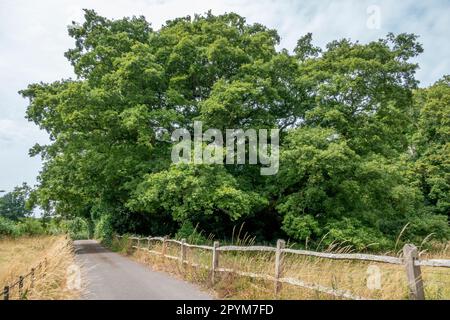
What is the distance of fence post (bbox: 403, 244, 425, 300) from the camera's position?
5.68 metres

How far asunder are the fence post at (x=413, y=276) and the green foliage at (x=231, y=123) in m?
13.2

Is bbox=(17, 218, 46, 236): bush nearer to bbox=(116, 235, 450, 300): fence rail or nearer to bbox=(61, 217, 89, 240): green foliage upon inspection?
bbox=(116, 235, 450, 300): fence rail

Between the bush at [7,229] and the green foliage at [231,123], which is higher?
the green foliage at [231,123]

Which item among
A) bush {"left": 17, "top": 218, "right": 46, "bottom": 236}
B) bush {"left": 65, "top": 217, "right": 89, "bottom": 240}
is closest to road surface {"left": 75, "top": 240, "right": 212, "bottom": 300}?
bush {"left": 17, "top": 218, "right": 46, "bottom": 236}

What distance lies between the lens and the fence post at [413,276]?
5684 mm

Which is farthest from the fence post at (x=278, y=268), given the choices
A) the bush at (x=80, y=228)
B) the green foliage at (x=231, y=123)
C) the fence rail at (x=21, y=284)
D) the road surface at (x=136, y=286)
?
the bush at (x=80, y=228)

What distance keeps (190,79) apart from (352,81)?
9.35m

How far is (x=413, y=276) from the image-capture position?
5.68 m

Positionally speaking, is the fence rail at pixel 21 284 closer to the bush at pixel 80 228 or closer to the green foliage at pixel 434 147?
the green foliage at pixel 434 147

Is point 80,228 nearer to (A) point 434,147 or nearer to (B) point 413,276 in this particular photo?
(A) point 434,147

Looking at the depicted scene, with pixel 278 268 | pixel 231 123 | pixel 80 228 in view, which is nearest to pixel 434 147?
pixel 231 123

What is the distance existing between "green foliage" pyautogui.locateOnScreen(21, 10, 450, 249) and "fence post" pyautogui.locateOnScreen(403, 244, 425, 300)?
13159 mm
